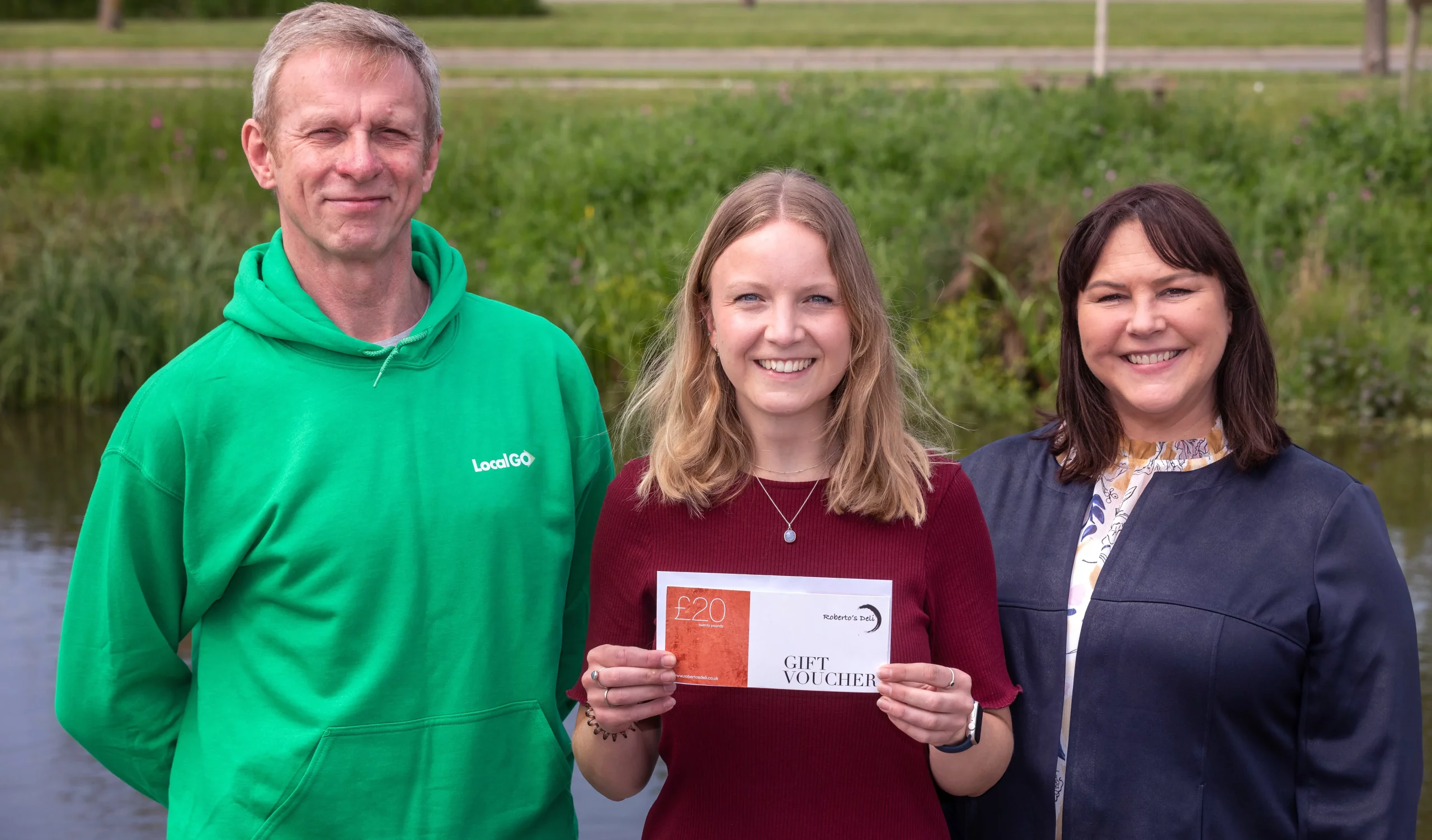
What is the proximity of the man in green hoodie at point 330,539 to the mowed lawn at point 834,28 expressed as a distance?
78.0 ft

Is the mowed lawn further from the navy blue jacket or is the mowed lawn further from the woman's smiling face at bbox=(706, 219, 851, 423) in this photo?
the navy blue jacket

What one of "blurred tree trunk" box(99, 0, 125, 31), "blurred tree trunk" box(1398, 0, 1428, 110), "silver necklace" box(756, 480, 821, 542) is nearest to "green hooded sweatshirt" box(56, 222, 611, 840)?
"silver necklace" box(756, 480, 821, 542)

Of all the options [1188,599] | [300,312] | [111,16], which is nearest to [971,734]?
[1188,599]

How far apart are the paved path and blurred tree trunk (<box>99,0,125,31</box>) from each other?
594 cm

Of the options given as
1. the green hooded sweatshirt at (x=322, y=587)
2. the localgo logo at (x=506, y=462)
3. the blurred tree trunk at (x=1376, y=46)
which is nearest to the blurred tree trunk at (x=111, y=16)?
the blurred tree trunk at (x=1376, y=46)

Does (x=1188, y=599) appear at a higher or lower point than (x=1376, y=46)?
lower

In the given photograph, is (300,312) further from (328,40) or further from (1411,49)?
(1411,49)

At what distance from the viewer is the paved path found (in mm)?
20031

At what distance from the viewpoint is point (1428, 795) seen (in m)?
4.59

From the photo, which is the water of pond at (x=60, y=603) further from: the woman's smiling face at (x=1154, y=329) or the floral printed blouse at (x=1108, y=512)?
the woman's smiling face at (x=1154, y=329)

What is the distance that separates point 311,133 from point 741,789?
129cm

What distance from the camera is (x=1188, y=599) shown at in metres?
2.37

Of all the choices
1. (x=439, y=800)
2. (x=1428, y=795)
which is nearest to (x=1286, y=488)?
(x=439, y=800)

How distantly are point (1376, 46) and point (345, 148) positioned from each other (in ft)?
62.5
